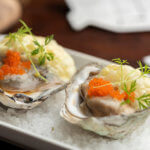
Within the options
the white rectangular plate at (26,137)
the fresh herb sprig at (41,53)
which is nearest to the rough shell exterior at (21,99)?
the white rectangular plate at (26,137)

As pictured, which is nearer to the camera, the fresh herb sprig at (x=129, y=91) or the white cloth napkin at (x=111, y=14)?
the fresh herb sprig at (x=129, y=91)

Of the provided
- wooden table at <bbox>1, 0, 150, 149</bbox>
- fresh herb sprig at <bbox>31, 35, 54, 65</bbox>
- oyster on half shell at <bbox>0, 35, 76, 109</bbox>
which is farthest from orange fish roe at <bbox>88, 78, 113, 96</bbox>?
wooden table at <bbox>1, 0, 150, 149</bbox>

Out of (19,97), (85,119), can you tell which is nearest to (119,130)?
(85,119)

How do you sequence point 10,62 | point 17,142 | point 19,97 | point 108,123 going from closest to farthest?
point 108,123
point 17,142
point 19,97
point 10,62

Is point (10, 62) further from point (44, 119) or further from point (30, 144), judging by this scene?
point (30, 144)

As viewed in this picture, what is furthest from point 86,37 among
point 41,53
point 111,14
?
point 41,53

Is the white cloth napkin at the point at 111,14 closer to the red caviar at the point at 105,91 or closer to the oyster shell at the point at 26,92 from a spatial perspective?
the oyster shell at the point at 26,92
